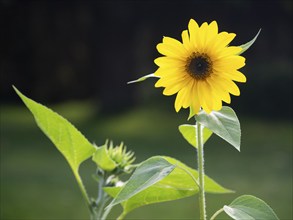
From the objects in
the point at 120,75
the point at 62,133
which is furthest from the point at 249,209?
the point at 120,75

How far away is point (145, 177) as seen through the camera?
73cm

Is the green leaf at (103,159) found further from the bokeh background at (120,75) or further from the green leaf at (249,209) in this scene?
the bokeh background at (120,75)

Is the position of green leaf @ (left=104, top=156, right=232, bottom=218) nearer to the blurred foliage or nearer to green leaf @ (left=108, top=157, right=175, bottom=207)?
green leaf @ (left=108, top=157, right=175, bottom=207)

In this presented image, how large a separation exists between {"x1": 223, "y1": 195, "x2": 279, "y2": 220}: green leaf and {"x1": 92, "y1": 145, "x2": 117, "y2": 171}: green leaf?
0.64ft

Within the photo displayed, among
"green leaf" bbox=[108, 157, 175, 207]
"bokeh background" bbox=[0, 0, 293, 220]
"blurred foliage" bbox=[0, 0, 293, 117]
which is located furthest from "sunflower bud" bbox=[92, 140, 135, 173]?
"blurred foliage" bbox=[0, 0, 293, 117]

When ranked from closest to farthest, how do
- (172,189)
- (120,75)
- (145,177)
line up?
(145,177)
(172,189)
(120,75)

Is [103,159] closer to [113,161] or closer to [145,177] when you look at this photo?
[113,161]

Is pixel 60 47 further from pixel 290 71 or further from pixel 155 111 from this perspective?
pixel 290 71

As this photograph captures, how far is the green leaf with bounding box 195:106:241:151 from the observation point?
2.34ft

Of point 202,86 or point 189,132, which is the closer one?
point 202,86

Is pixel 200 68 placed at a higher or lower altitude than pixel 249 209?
higher

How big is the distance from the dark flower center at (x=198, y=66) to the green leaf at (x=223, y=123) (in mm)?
44

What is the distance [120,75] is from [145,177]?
683cm

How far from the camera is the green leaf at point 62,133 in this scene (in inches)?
34.2
